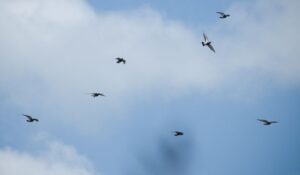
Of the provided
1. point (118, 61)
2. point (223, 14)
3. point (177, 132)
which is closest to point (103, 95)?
point (118, 61)

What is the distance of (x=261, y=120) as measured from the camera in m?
103

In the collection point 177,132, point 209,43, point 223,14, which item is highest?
point 223,14

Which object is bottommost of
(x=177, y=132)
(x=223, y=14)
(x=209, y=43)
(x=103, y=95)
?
(x=177, y=132)

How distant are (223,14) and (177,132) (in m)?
25.8

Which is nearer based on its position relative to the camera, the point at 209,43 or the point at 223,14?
the point at 209,43

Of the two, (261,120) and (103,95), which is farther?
(103,95)

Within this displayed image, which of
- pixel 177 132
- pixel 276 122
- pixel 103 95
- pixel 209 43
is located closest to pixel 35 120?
pixel 103 95

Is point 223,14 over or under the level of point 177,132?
over

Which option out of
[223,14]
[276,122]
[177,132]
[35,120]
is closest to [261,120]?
[276,122]

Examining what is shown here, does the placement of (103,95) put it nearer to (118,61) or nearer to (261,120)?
(118,61)

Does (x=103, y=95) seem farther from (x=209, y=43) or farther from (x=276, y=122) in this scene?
(x=276, y=122)

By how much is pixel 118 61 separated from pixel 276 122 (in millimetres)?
29246

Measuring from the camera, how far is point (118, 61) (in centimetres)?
10562

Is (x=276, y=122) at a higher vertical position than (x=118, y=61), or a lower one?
lower
